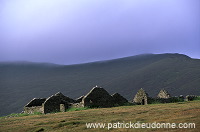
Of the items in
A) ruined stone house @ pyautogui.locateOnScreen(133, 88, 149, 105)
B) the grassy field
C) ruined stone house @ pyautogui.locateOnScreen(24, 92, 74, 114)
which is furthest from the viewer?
ruined stone house @ pyautogui.locateOnScreen(133, 88, 149, 105)

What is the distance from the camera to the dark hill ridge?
80938 mm

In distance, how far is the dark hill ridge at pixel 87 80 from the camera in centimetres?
8094

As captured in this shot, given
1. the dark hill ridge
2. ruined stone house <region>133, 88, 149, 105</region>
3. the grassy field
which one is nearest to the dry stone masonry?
ruined stone house <region>133, 88, 149, 105</region>

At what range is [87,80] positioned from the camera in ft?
387

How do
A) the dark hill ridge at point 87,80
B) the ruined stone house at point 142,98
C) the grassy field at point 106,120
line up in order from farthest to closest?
the dark hill ridge at point 87,80 → the ruined stone house at point 142,98 → the grassy field at point 106,120

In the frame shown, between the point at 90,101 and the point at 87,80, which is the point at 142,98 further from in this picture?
the point at 87,80

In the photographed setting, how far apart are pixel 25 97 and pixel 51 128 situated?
86.4m

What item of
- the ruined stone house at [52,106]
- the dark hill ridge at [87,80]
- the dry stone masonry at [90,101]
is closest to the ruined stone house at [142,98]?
the dry stone masonry at [90,101]

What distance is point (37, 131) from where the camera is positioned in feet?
40.8

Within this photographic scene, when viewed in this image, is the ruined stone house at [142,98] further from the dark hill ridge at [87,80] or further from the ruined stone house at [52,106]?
the dark hill ridge at [87,80]

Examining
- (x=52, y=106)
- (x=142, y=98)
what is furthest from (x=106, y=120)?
(x=142, y=98)

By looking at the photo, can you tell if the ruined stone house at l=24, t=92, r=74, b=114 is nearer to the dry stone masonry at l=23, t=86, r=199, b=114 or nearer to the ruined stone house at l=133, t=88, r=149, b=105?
the dry stone masonry at l=23, t=86, r=199, b=114

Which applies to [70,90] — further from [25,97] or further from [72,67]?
[72,67]

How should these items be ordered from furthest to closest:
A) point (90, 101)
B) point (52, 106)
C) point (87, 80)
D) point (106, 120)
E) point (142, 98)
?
point (87, 80)
point (142, 98)
point (52, 106)
point (90, 101)
point (106, 120)
